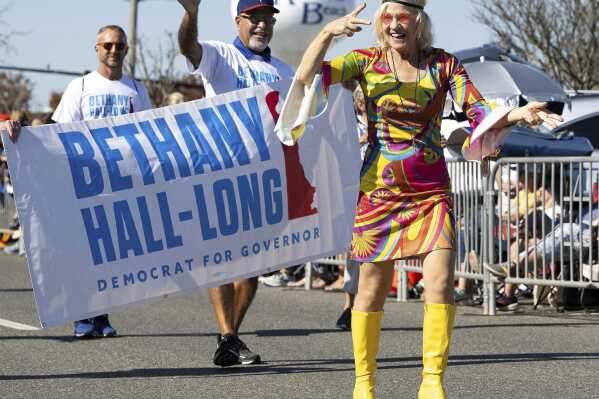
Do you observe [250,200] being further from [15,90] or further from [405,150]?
[15,90]

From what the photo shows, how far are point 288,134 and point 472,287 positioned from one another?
6948 millimetres

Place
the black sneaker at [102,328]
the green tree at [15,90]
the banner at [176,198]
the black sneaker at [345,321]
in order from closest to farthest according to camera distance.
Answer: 1. the banner at [176,198]
2. the black sneaker at [102,328]
3. the black sneaker at [345,321]
4. the green tree at [15,90]

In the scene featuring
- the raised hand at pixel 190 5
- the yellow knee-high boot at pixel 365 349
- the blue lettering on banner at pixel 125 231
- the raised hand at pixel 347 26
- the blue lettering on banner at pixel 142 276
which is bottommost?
the yellow knee-high boot at pixel 365 349

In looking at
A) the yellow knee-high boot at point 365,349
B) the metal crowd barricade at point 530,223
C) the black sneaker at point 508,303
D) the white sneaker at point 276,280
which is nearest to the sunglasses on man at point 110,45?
the metal crowd barricade at point 530,223

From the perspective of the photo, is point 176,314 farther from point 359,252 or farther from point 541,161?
point 359,252

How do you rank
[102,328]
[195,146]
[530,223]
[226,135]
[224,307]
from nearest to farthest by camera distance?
[195,146]
[226,135]
[224,307]
[102,328]
[530,223]

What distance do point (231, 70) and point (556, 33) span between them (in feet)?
84.1

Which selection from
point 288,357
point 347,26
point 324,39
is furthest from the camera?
point 288,357

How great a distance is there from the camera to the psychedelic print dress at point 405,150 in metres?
6.08

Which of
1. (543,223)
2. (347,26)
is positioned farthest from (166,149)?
(543,223)

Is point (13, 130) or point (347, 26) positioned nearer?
point (347, 26)

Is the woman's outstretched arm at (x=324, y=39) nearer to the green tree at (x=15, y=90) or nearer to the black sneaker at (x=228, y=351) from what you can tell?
the black sneaker at (x=228, y=351)

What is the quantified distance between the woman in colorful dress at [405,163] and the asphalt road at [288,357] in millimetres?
928

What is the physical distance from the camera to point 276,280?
595 inches
